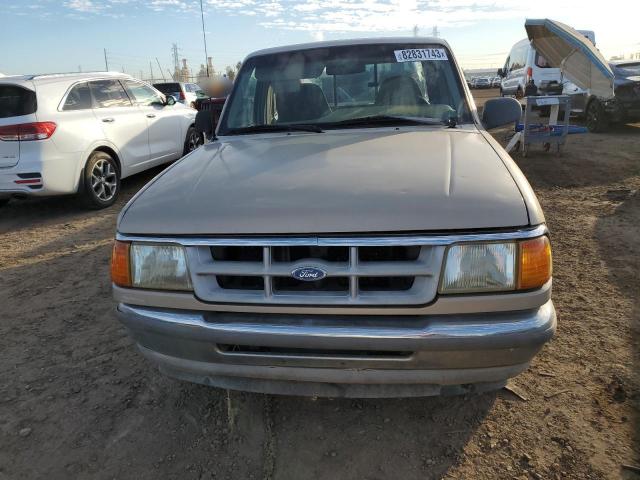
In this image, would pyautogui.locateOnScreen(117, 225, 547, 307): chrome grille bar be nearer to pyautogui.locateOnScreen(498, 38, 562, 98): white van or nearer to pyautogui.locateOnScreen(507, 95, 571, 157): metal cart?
pyautogui.locateOnScreen(507, 95, 571, 157): metal cart

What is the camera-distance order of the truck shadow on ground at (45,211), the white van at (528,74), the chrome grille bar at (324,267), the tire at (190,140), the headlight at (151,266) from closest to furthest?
the chrome grille bar at (324,267) < the headlight at (151,266) < the truck shadow on ground at (45,211) < the tire at (190,140) < the white van at (528,74)

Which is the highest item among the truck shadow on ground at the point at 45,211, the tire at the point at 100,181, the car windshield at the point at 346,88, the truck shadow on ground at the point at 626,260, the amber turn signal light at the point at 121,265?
the car windshield at the point at 346,88

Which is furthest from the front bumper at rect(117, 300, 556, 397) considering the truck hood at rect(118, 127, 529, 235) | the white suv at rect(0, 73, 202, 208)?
the white suv at rect(0, 73, 202, 208)

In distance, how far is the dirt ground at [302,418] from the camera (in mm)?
2172

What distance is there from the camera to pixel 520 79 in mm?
16109

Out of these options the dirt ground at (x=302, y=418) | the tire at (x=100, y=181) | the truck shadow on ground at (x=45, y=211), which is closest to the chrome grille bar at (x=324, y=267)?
the dirt ground at (x=302, y=418)

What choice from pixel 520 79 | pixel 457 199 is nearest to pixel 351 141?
pixel 457 199

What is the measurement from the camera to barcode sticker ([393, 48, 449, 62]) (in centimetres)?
331

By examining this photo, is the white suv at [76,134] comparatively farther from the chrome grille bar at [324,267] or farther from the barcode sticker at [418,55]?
the chrome grille bar at [324,267]

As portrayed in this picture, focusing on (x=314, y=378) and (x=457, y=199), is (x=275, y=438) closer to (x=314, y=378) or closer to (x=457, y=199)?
(x=314, y=378)

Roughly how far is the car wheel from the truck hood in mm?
10203

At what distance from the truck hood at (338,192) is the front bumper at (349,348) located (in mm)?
362

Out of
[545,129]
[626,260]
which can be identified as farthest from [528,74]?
[626,260]

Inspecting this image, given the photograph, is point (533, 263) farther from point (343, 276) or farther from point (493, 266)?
point (343, 276)
